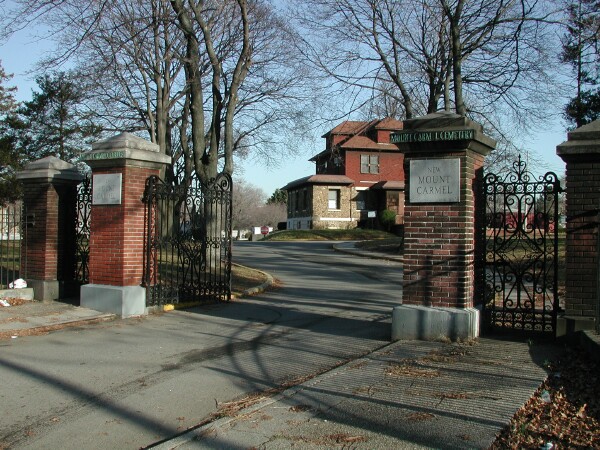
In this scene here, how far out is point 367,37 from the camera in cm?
1961

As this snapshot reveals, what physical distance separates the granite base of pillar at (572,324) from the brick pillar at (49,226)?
9125mm

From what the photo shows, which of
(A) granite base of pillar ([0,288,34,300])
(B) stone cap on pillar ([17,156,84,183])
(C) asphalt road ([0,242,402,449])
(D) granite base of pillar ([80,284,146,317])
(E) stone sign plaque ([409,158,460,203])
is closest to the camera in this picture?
(C) asphalt road ([0,242,402,449])

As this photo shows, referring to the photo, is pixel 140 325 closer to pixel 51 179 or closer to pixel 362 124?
pixel 51 179

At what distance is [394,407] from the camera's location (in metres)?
5.25

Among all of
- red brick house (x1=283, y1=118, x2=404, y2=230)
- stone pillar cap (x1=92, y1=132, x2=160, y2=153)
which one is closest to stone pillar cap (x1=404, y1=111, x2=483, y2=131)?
stone pillar cap (x1=92, y1=132, x2=160, y2=153)

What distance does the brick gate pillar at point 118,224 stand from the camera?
34.2ft

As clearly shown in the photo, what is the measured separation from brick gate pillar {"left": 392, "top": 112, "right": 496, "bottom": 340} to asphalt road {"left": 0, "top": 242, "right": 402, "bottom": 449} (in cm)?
90

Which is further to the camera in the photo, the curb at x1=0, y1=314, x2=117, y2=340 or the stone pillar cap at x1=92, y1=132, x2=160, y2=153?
the stone pillar cap at x1=92, y1=132, x2=160, y2=153

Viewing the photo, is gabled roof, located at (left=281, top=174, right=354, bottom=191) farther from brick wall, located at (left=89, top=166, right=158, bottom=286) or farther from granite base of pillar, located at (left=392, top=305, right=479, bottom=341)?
granite base of pillar, located at (left=392, top=305, right=479, bottom=341)

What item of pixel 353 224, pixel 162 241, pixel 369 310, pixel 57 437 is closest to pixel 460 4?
pixel 369 310

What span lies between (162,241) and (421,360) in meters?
5.69

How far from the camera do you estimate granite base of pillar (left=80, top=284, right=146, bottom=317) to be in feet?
33.9

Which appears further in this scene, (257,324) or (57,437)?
(257,324)

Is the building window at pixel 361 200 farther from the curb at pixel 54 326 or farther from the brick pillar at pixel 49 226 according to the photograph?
the curb at pixel 54 326
